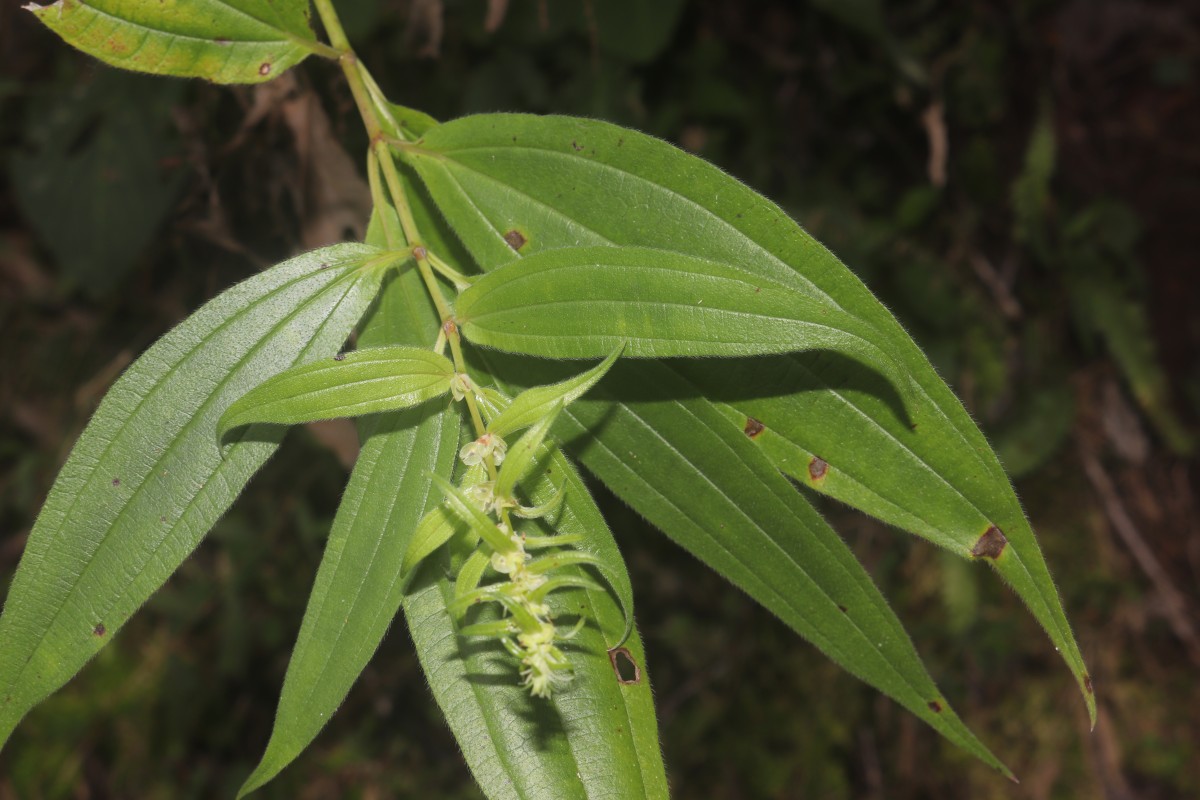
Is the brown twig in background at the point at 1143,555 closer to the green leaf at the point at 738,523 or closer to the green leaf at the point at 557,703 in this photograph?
the green leaf at the point at 738,523

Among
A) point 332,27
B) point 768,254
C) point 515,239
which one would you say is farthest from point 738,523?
point 332,27

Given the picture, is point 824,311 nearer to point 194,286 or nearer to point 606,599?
point 606,599

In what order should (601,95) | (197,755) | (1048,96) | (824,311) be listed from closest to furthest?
(824,311) → (601,95) → (1048,96) → (197,755)

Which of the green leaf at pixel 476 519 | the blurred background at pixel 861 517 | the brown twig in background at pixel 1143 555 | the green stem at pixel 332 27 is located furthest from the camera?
the brown twig in background at pixel 1143 555

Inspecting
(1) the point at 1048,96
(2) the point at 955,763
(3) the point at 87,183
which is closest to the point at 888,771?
(2) the point at 955,763

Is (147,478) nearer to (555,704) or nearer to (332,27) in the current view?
(555,704)

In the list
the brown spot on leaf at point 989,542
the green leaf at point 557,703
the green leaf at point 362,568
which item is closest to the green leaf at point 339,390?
the green leaf at point 362,568

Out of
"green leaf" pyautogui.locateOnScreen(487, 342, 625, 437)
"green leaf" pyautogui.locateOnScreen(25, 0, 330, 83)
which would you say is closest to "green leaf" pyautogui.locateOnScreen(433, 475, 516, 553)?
"green leaf" pyautogui.locateOnScreen(487, 342, 625, 437)
